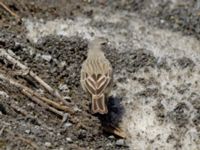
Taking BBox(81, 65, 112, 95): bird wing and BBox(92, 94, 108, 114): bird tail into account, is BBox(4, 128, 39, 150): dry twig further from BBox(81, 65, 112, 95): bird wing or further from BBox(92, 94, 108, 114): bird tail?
BBox(81, 65, 112, 95): bird wing

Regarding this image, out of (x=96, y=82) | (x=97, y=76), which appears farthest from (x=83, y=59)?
(x=96, y=82)

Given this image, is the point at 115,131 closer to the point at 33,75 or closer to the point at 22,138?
the point at 33,75

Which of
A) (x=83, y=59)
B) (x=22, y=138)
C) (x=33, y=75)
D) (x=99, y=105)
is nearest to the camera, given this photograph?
(x=22, y=138)

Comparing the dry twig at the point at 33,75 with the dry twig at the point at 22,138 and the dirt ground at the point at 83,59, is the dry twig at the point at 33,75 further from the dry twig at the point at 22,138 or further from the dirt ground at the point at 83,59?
the dry twig at the point at 22,138

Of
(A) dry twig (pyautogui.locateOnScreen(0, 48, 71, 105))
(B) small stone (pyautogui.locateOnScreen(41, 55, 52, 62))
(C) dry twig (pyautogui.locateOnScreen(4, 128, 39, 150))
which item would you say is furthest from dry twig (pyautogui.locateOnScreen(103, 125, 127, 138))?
(B) small stone (pyautogui.locateOnScreen(41, 55, 52, 62))

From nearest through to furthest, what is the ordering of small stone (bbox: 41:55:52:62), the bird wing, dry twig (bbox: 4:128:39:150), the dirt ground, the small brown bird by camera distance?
dry twig (bbox: 4:128:39:150) < the dirt ground < the small brown bird < the bird wing < small stone (bbox: 41:55:52:62)

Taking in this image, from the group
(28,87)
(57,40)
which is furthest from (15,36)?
(28,87)
